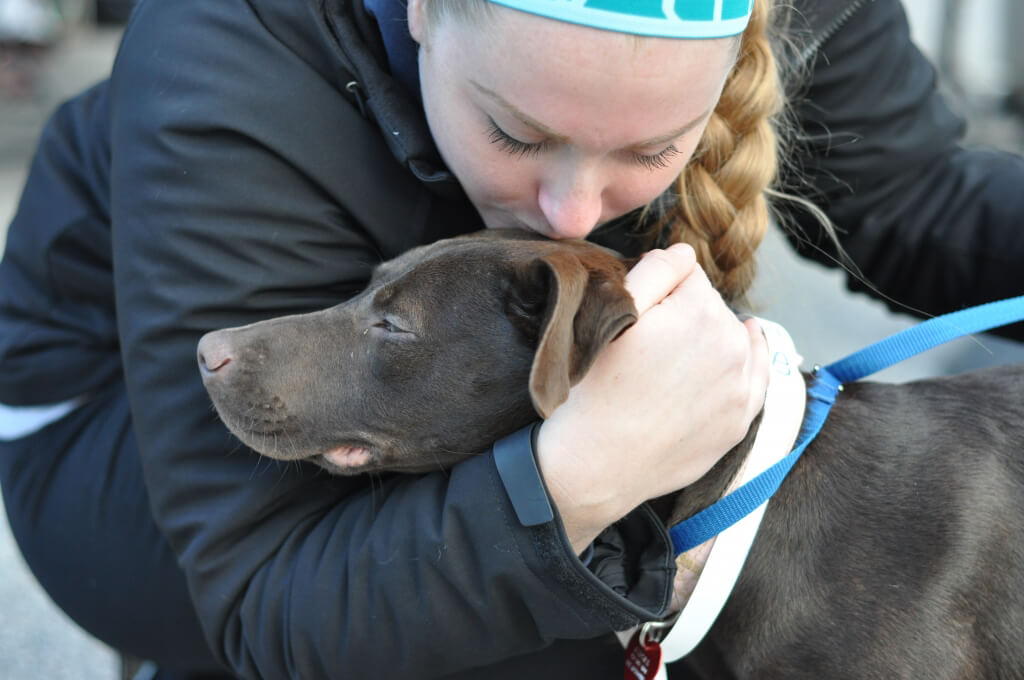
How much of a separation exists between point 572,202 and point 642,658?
0.94 m

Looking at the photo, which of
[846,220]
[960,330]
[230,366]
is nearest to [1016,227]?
[846,220]

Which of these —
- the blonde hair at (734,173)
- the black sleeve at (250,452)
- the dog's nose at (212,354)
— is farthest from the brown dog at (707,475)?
the blonde hair at (734,173)

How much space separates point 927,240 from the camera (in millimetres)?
2902

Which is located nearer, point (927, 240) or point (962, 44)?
point (927, 240)

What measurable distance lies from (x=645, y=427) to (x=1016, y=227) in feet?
5.03

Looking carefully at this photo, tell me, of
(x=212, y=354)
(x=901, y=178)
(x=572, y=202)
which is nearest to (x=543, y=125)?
(x=572, y=202)

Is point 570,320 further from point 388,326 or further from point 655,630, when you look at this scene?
point 655,630

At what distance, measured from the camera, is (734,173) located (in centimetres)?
230

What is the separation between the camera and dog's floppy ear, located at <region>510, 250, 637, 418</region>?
1.66m

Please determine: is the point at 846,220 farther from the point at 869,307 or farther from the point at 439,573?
the point at 869,307

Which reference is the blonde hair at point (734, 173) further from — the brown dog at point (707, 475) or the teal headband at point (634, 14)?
the teal headband at point (634, 14)

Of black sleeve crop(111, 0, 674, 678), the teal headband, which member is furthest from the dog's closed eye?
the teal headband

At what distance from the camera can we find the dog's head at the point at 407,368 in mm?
1974

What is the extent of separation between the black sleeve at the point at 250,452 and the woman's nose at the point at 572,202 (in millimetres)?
426
